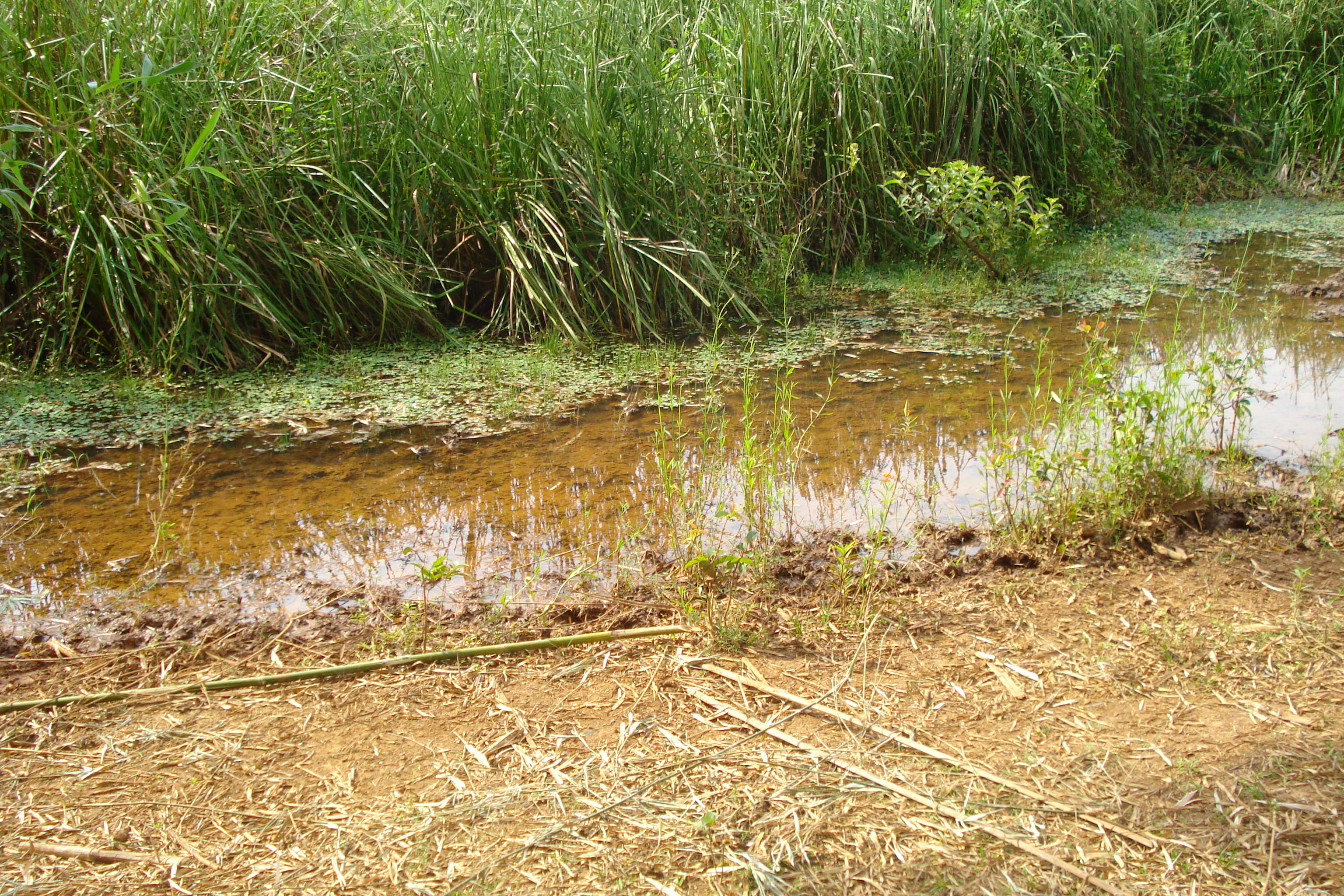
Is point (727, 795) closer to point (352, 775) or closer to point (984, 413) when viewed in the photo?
point (352, 775)

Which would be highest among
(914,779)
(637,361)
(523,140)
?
(523,140)

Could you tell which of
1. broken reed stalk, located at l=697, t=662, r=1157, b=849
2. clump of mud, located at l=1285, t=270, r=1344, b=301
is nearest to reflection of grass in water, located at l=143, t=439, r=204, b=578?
broken reed stalk, located at l=697, t=662, r=1157, b=849

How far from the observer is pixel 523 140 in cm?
441

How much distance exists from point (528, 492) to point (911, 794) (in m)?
1.78

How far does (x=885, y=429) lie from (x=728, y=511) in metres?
0.96

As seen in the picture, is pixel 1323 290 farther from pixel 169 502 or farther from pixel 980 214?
pixel 169 502

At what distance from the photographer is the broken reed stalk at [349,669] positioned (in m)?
2.04

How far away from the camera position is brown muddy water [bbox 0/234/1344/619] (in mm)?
2695

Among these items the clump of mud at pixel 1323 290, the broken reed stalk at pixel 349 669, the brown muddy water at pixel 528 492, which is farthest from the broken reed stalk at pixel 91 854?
the clump of mud at pixel 1323 290

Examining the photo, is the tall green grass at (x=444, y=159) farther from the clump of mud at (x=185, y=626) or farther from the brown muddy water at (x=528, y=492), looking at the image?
the clump of mud at (x=185, y=626)

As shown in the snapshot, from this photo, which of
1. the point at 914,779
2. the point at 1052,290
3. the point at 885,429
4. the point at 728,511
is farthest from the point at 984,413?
the point at 914,779

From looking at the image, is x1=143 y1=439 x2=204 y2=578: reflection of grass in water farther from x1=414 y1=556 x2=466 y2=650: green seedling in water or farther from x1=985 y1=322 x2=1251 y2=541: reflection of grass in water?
x1=985 y1=322 x2=1251 y2=541: reflection of grass in water

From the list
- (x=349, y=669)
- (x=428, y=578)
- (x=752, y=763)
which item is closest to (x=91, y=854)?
(x=349, y=669)

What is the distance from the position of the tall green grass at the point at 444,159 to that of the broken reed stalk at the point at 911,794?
101 inches
